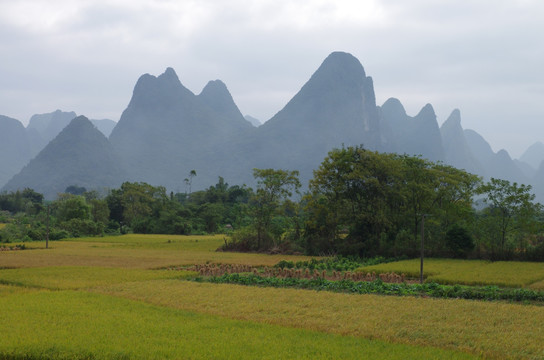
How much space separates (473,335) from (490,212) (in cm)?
2329

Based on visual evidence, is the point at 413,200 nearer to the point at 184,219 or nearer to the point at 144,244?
the point at 144,244

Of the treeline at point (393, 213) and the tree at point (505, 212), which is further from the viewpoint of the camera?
the treeline at point (393, 213)

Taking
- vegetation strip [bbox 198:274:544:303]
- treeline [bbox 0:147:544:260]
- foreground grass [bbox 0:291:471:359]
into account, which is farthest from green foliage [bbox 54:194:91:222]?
foreground grass [bbox 0:291:471:359]

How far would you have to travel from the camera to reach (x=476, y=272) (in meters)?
23.4

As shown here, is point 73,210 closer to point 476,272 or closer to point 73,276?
point 73,276

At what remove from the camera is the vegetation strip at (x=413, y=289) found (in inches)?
675

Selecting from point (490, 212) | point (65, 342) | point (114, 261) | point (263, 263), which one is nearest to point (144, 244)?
point (114, 261)

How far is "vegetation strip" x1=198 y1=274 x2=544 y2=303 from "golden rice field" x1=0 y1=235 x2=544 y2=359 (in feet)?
5.57

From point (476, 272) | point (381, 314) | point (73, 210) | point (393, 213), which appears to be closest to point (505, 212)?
point (393, 213)

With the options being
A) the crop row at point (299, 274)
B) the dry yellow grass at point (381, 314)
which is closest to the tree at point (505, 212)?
the crop row at point (299, 274)

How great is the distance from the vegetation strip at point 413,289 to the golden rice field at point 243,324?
66.8 inches

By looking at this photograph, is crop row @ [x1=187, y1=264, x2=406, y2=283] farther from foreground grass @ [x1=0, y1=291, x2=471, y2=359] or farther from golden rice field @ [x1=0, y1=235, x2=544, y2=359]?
foreground grass @ [x1=0, y1=291, x2=471, y2=359]

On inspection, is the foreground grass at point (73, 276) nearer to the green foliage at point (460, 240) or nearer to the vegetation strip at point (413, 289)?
the vegetation strip at point (413, 289)

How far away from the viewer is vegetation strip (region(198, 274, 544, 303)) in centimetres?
1714
